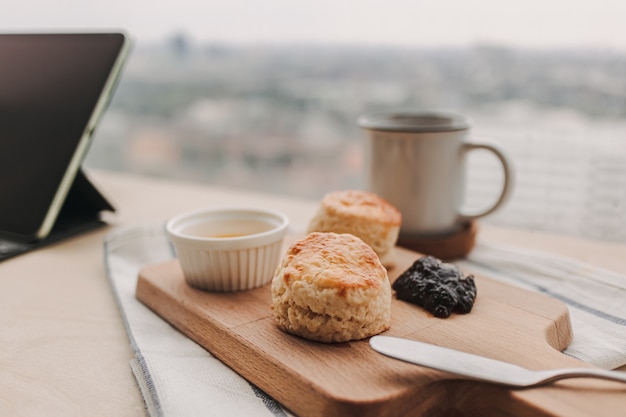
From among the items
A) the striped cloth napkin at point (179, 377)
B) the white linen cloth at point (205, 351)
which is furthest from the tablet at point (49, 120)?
the striped cloth napkin at point (179, 377)

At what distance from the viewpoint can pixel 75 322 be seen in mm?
955

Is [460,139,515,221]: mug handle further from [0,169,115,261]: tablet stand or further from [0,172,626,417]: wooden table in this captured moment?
[0,169,115,261]: tablet stand

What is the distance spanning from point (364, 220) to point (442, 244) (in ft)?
0.90

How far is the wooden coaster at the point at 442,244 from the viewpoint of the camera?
46.6 inches

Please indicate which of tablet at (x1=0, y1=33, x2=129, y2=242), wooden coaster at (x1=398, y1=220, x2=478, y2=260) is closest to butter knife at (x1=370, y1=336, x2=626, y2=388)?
wooden coaster at (x1=398, y1=220, x2=478, y2=260)

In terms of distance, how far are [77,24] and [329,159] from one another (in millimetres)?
1157

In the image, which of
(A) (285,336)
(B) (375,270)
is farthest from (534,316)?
(A) (285,336)

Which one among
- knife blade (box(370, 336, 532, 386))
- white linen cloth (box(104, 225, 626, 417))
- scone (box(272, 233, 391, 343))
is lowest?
white linen cloth (box(104, 225, 626, 417))

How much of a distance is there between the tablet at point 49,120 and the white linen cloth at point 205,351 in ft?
0.56

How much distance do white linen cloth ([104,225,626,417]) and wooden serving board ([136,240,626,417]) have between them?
0.09 ft

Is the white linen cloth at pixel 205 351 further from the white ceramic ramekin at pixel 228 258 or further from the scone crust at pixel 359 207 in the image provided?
the scone crust at pixel 359 207

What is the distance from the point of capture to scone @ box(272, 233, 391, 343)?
0.75 meters

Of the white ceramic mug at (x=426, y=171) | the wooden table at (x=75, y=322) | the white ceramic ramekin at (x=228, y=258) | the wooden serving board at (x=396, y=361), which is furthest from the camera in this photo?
the white ceramic mug at (x=426, y=171)

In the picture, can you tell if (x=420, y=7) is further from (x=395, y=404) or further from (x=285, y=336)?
(x=395, y=404)
